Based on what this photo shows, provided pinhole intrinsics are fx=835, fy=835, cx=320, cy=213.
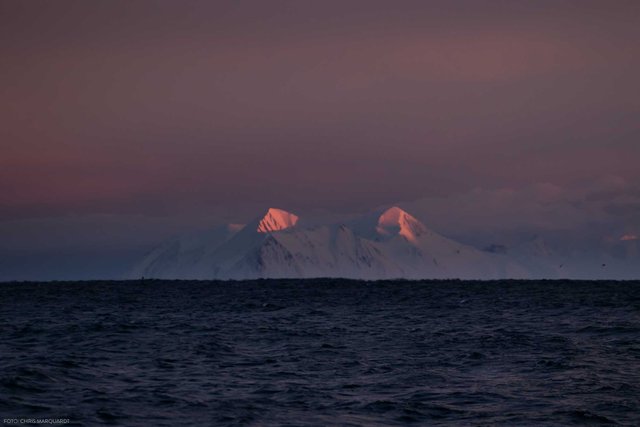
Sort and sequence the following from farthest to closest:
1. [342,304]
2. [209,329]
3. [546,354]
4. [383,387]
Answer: [342,304], [209,329], [546,354], [383,387]

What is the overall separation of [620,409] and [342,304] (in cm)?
6356

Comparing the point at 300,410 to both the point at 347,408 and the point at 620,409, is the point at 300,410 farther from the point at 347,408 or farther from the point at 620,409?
the point at 620,409

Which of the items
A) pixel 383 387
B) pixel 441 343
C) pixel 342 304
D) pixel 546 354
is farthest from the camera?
pixel 342 304

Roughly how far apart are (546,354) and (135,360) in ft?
65.4

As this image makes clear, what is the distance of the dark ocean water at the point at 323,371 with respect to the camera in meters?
27.0

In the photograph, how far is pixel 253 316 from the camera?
70.3m

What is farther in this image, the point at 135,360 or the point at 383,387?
the point at 135,360

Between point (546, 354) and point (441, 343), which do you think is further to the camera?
point (441, 343)

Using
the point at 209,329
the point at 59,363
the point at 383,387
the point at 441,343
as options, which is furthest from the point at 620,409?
the point at 209,329

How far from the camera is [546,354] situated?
41.3 m

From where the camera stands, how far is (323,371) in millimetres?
35844

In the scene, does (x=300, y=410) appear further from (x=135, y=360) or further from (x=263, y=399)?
(x=135, y=360)

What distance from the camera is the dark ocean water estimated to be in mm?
26984

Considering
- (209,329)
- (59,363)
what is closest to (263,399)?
(59,363)
